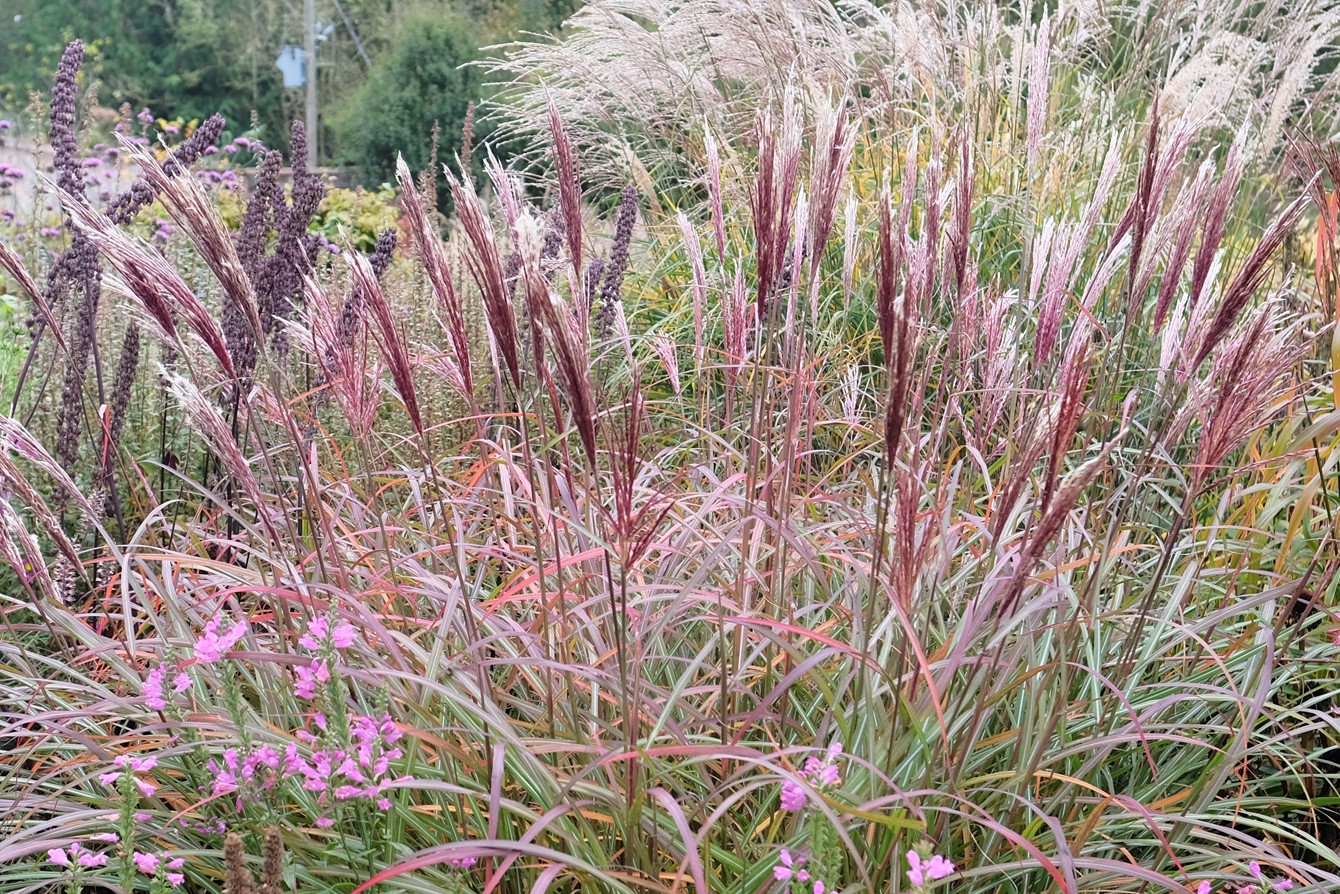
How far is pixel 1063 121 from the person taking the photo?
544cm

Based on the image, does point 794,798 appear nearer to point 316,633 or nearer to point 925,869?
point 925,869

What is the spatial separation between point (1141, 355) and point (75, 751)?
2.77 meters

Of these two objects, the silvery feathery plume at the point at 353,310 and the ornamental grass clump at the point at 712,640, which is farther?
the silvery feathery plume at the point at 353,310

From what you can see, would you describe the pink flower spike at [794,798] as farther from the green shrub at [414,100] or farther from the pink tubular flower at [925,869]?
the green shrub at [414,100]

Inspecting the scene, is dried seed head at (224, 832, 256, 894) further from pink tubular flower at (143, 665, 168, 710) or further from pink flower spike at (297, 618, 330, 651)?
pink tubular flower at (143, 665, 168, 710)

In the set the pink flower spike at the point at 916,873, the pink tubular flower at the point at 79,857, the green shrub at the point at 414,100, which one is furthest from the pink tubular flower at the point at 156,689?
the green shrub at the point at 414,100

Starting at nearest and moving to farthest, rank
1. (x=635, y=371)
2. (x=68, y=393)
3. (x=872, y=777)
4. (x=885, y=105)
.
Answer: (x=635, y=371) → (x=872, y=777) → (x=68, y=393) → (x=885, y=105)

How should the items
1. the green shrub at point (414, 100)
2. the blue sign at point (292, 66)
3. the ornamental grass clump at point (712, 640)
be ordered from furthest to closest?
the green shrub at point (414, 100), the blue sign at point (292, 66), the ornamental grass clump at point (712, 640)


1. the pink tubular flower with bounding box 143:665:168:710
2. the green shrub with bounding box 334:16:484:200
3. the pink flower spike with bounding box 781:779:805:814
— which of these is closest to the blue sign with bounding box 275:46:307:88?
the green shrub with bounding box 334:16:484:200

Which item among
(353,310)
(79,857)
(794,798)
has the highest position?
(353,310)

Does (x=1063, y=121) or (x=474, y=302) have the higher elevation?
(x=1063, y=121)

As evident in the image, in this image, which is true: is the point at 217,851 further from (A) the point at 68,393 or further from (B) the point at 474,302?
(B) the point at 474,302

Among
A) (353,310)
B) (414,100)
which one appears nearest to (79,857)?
(353,310)

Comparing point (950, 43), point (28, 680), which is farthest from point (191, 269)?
point (28, 680)
